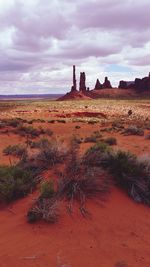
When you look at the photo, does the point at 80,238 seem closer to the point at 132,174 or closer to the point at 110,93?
the point at 132,174

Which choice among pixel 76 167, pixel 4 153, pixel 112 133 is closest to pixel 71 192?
pixel 76 167

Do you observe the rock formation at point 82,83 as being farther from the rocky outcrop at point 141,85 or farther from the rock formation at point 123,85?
the rocky outcrop at point 141,85

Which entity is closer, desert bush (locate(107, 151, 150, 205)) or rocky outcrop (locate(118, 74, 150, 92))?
desert bush (locate(107, 151, 150, 205))

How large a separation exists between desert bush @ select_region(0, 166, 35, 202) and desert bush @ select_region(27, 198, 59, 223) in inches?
34.6

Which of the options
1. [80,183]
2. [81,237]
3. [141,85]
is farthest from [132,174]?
[141,85]

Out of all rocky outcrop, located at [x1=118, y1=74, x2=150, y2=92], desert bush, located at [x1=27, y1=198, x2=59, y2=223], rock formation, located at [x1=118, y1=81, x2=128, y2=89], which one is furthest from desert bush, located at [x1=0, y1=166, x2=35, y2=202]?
rock formation, located at [x1=118, y1=81, x2=128, y2=89]

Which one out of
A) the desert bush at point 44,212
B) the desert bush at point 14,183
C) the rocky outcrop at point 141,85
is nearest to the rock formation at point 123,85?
the rocky outcrop at point 141,85

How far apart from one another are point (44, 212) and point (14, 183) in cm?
131

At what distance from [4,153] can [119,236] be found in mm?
8294

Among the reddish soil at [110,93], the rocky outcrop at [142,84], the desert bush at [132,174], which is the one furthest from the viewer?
the rocky outcrop at [142,84]

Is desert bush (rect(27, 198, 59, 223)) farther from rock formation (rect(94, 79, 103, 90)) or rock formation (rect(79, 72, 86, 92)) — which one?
rock formation (rect(94, 79, 103, 90))

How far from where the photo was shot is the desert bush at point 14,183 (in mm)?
6926

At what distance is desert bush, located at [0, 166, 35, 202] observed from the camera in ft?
22.7

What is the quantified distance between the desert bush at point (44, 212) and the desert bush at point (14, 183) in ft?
2.88
